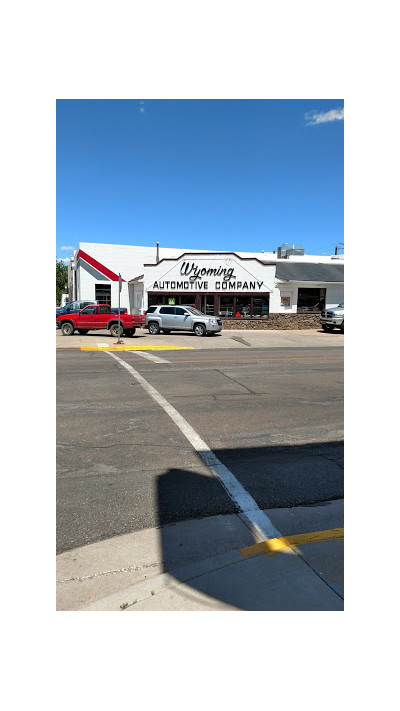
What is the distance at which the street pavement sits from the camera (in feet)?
9.70

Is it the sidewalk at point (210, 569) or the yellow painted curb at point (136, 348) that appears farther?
the yellow painted curb at point (136, 348)

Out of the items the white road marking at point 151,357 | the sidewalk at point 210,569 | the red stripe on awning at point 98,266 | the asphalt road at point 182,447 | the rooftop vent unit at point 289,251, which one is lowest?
the sidewalk at point 210,569

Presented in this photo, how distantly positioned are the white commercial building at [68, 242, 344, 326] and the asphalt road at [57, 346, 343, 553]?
2111cm

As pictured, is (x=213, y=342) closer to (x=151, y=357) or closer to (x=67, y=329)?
(x=151, y=357)

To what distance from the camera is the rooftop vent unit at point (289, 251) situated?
42.7 m

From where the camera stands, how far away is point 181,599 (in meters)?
2.82

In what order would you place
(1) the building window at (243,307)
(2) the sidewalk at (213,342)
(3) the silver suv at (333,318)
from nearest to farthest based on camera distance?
(2) the sidewalk at (213,342) < (3) the silver suv at (333,318) < (1) the building window at (243,307)

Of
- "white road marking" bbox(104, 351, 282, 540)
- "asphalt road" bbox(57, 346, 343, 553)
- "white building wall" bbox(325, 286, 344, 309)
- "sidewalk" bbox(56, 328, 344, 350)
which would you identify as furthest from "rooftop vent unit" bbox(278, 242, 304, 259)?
"white road marking" bbox(104, 351, 282, 540)

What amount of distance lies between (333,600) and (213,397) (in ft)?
21.3

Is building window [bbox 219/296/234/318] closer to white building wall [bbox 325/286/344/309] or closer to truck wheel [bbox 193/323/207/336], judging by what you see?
truck wheel [bbox 193/323/207/336]

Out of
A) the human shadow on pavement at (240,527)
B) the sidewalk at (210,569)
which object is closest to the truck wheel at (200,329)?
the human shadow on pavement at (240,527)

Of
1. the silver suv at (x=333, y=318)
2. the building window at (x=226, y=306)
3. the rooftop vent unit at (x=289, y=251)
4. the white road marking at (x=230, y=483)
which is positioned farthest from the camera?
the rooftop vent unit at (x=289, y=251)

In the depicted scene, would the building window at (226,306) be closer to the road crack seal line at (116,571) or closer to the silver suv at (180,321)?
the silver suv at (180,321)
